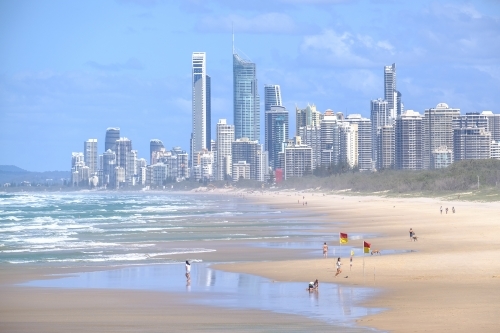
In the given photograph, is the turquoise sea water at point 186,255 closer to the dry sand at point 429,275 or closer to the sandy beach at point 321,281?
the sandy beach at point 321,281

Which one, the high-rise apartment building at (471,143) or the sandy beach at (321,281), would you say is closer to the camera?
the sandy beach at (321,281)

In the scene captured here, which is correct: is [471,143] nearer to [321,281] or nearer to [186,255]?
[186,255]

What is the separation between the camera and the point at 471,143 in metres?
186

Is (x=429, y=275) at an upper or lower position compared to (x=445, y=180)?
lower

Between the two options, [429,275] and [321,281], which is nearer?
[429,275]

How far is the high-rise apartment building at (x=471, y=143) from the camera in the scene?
183m

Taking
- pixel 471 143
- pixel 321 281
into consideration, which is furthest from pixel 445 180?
pixel 321 281

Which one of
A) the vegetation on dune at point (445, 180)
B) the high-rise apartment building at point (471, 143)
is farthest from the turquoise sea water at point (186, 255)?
the high-rise apartment building at point (471, 143)

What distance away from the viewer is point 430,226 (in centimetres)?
5075

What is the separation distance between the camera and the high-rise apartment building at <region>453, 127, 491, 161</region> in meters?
183

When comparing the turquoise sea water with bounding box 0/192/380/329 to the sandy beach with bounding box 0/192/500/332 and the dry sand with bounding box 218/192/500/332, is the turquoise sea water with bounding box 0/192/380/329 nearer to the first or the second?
the sandy beach with bounding box 0/192/500/332

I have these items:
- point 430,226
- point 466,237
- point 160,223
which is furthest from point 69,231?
point 466,237

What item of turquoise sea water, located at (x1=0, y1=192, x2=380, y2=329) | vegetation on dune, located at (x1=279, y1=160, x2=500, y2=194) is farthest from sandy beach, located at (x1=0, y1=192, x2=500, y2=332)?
vegetation on dune, located at (x1=279, y1=160, x2=500, y2=194)

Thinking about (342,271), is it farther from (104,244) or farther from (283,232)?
(283,232)
